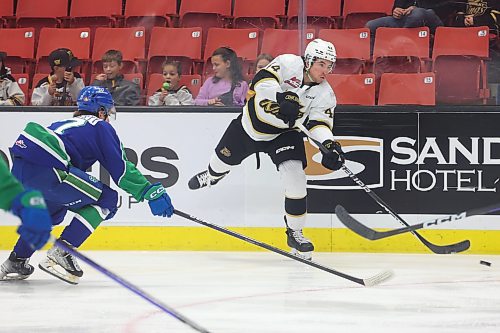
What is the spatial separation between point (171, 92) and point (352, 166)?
1272 mm

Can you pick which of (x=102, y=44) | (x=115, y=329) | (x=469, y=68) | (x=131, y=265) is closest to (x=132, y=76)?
(x=102, y=44)

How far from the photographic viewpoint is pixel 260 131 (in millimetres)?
6098

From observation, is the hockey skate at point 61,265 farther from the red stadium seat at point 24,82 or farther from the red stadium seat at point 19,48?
the red stadium seat at point 19,48

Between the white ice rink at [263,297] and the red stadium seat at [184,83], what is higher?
the red stadium seat at [184,83]

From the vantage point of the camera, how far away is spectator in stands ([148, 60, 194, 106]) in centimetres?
662

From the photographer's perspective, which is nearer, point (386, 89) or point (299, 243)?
point (299, 243)

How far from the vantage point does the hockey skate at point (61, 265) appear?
474 centimetres

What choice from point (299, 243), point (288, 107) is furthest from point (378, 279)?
point (288, 107)

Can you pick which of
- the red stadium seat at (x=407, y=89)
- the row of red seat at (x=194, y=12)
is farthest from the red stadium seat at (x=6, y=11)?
the red stadium seat at (x=407, y=89)

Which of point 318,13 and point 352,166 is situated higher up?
point 318,13

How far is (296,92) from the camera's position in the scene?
6.06 meters

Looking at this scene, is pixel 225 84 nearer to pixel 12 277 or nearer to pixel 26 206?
pixel 12 277

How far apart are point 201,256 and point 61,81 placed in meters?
1.56

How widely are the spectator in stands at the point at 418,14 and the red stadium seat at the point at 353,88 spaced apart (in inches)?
10.4
